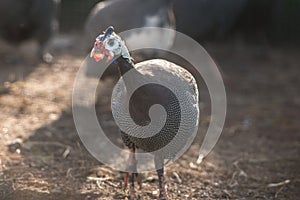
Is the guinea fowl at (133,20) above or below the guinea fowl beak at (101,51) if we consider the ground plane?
above

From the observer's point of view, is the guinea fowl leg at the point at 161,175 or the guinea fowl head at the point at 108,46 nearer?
the guinea fowl head at the point at 108,46

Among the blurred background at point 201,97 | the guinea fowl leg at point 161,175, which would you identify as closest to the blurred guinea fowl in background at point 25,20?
the blurred background at point 201,97

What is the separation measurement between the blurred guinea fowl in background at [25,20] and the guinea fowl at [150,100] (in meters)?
2.82

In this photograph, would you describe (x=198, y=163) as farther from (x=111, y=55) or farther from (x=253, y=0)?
(x=253, y=0)

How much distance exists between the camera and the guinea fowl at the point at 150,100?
2.68 m

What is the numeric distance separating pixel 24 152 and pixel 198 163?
1.13 m

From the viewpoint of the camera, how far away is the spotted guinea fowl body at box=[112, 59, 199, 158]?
108 inches

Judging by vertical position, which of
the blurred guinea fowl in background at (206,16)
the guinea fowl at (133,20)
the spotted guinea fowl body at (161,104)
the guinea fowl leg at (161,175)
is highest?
the blurred guinea fowl in background at (206,16)

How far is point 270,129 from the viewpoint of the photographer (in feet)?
14.7

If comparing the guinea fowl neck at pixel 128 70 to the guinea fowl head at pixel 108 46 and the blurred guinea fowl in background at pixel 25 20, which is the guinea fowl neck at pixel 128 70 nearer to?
the guinea fowl head at pixel 108 46

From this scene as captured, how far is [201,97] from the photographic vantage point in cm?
520

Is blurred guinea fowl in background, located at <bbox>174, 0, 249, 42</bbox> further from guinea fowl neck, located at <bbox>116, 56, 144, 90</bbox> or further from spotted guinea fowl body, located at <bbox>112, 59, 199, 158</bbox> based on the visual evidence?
guinea fowl neck, located at <bbox>116, 56, 144, 90</bbox>

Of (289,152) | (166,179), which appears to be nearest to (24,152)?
(166,179)

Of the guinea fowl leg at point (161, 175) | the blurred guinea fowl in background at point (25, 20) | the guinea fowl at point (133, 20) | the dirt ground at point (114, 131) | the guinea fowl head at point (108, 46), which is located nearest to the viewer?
the guinea fowl head at point (108, 46)
